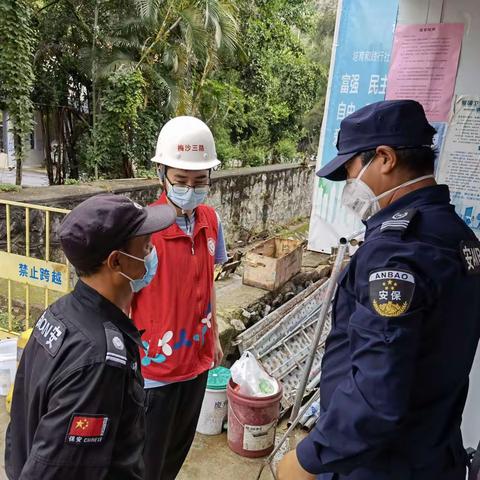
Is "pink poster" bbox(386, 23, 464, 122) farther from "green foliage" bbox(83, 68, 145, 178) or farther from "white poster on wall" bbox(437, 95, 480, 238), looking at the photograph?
"green foliage" bbox(83, 68, 145, 178)

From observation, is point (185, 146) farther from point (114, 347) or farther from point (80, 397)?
point (80, 397)

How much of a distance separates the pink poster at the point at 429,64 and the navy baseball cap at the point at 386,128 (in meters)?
1.12

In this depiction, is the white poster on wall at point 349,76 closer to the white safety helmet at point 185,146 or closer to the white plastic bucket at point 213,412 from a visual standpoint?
the white safety helmet at point 185,146

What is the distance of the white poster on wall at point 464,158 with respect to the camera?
2.27m

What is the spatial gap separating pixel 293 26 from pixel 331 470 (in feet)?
46.5

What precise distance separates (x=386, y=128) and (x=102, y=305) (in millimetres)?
994

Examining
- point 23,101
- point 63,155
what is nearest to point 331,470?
point 23,101

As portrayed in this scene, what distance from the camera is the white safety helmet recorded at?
2.10m

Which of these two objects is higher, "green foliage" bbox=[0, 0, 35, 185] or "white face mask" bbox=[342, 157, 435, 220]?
"green foliage" bbox=[0, 0, 35, 185]

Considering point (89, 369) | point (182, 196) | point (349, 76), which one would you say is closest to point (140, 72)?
point (349, 76)

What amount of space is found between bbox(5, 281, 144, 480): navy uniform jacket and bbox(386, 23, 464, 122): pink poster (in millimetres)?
1986

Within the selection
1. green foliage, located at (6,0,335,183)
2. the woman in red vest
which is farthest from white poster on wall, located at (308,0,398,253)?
green foliage, located at (6,0,335,183)

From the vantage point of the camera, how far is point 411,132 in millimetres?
1324

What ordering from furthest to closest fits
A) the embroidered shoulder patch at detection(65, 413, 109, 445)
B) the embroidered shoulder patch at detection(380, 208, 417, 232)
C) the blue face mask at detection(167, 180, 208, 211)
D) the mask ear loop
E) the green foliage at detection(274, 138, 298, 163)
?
the green foliage at detection(274, 138, 298, 163), the blue face mask at detection(167, 180, 208, 211), the mask ear loop, the embroidered shoulder patch at detection(380, 208, 417, 232), the embroidered shoulder patch at detection(65, 413, 109, 445)
